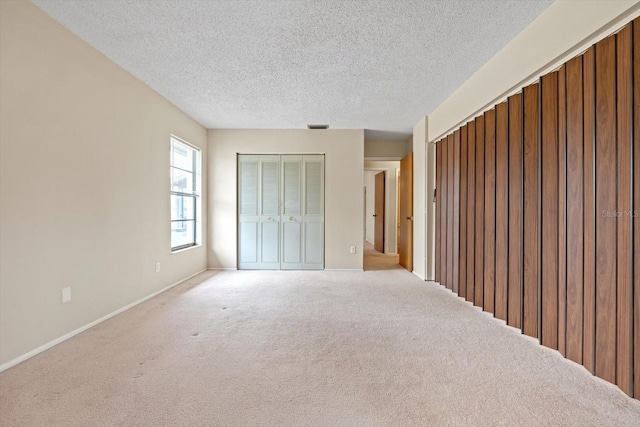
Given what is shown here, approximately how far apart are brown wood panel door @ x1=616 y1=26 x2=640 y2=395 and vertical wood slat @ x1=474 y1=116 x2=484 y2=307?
1.46 m

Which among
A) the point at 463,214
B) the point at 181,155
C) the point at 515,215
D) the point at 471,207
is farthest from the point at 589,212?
the point at 181,155

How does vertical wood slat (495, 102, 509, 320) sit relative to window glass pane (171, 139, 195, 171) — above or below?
below

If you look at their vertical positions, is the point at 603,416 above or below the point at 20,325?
below

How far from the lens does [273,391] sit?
1.72 metres

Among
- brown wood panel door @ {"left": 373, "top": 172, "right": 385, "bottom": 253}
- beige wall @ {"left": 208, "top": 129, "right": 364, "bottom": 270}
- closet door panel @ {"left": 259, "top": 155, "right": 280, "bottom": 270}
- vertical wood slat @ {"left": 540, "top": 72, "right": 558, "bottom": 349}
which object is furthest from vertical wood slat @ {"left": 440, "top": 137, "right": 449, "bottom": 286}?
brown wood panel door @ {"left": 373, "top": 172, "right": 385, "bottom": 253}

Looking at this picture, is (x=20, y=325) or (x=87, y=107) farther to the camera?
(x=87, y=107)

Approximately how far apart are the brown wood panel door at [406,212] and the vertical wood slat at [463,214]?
65.8 inches

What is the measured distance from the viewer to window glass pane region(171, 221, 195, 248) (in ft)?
14.4

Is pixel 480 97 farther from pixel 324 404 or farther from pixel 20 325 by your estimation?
pixel 20 325

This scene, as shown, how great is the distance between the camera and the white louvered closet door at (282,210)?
213 inches

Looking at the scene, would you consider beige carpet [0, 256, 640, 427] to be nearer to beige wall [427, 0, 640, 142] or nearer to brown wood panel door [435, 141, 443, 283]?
brown wood panel door [435, 141, 443, 283]

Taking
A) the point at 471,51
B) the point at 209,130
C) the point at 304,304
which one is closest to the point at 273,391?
the point at 304,304

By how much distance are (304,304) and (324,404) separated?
1.82m

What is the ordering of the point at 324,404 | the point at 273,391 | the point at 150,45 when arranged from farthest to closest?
the point at 150,45, the point at 273,391, the point at 324,404
